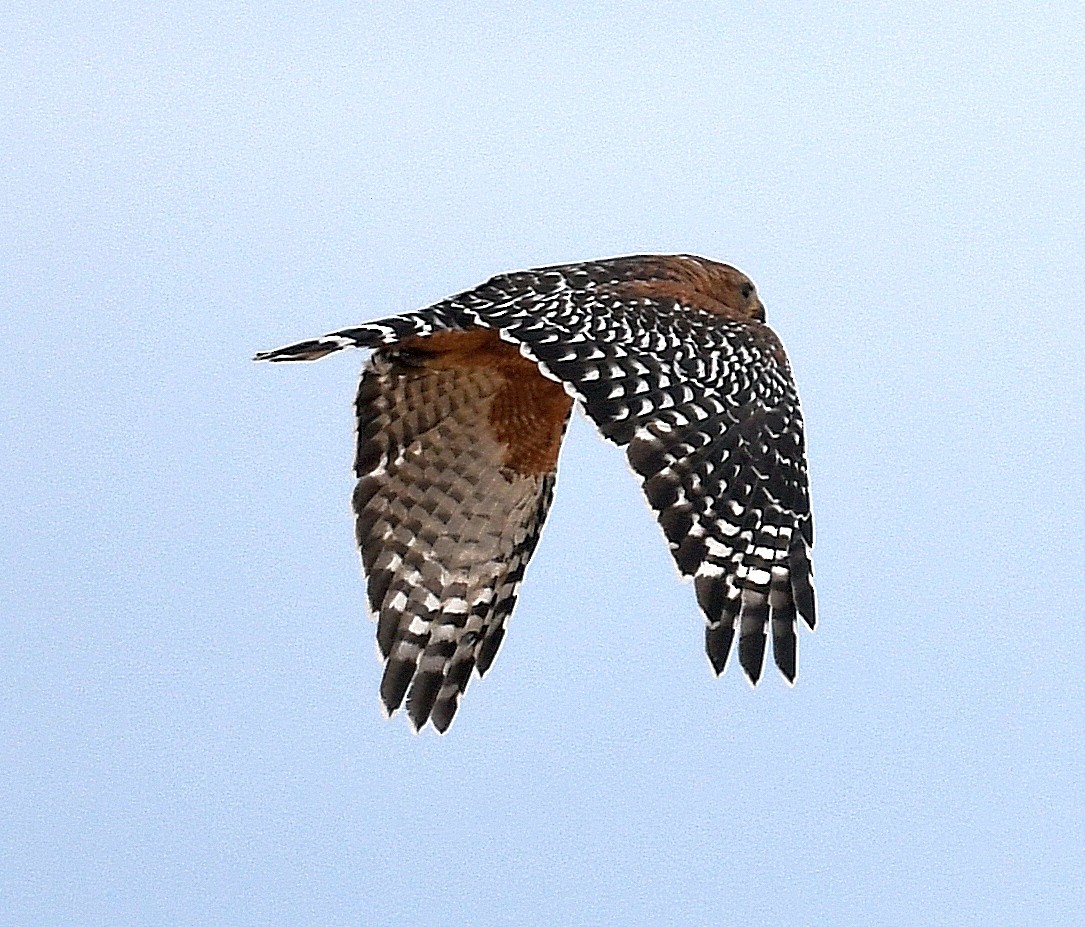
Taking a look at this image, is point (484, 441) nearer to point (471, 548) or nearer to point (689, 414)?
point (471, 548)

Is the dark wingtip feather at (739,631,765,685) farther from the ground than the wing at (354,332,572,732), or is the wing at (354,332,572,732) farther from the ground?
the wing at (354,332,572,732)

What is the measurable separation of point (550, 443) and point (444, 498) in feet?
1.52

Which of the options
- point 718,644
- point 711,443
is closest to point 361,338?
point 711,443

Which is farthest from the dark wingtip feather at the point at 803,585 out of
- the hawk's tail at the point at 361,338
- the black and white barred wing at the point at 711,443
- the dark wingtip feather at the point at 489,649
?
the dark wingtip feather at the point at 489,649

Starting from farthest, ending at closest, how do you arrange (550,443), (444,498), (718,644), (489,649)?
(489,649)
(550,443)
(444,498)
(718,644)

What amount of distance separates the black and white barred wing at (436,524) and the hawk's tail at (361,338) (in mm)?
688

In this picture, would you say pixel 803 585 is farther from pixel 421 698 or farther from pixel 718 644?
pixel 421 698

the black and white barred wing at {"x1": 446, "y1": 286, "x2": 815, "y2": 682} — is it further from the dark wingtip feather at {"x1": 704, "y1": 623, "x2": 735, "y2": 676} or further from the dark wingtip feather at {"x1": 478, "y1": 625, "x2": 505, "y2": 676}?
the dark wingtip feather at {"x1": 478, "y1": 625, "x2": 505, "y2": 676}

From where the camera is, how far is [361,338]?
7.07 meters

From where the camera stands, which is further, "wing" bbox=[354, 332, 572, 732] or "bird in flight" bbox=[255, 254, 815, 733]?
"wing" bbox=[354, 332, 572, 732]

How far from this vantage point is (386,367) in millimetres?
8031

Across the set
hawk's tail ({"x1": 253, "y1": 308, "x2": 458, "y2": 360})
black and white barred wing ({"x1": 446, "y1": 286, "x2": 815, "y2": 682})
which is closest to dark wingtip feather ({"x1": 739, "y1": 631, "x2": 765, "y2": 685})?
black and white barred wing ({"x1": 446, "y1": 286, "x2": 815, "y2": 682})

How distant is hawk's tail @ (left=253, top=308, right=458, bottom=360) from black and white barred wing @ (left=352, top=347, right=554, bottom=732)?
0.69 meters

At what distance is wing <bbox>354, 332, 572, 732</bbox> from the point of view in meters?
8.11
